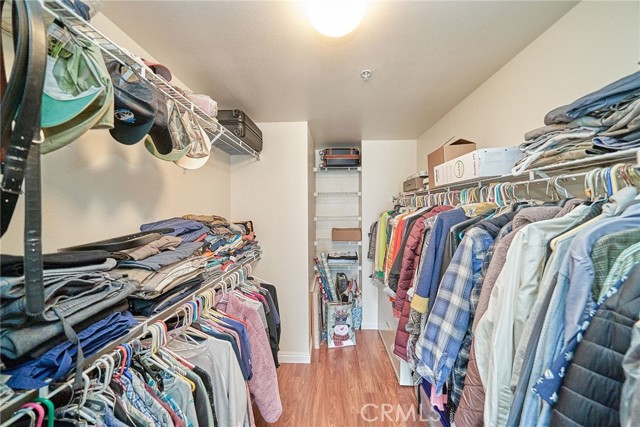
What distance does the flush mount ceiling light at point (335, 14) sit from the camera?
90 centimetres

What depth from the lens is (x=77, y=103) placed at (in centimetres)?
52

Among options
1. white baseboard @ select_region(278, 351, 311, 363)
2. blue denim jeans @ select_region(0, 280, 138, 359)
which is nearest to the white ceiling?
blue denim jeans @ select_region(0, 280, 138, 359)

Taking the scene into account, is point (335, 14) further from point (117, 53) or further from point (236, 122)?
point (236, 122)

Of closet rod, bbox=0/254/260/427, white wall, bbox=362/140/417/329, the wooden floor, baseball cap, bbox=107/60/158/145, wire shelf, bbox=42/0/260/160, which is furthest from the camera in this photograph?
white wall, bbox=362/140/417/329

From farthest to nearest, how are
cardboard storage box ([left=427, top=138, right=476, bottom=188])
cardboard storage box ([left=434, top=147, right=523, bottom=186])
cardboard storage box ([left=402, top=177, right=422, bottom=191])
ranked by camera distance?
1. cardboard storage box ([left=402, top=177, right=422, bottom=191])
2. cardboard storage box ([left=427, top=138, right=476, bottom=188])
3. cardboard storage box ([left=434, top=147, right=523, bottom=186])

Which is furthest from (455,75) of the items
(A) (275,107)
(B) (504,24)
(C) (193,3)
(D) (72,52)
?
(D) (72,52)

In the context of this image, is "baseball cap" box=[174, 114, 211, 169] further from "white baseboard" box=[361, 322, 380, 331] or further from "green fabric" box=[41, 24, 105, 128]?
"white baseboard" box=[361, 322, 380, 331]

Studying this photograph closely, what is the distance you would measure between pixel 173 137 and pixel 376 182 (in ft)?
8.04

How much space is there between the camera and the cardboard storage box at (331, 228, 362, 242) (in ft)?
9.52

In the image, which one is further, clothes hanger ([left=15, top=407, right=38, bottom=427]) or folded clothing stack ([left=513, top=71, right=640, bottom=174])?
folded clothing stack ([left=513, top=71, right=640, bottom=174])

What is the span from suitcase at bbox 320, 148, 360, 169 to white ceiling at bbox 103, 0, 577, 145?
919 mm

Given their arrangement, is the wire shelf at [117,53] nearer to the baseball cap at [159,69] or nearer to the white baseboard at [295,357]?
the baseball cap at [159,69]

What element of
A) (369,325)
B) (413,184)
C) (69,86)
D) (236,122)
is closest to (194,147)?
(69,86)

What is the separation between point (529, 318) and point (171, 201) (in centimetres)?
177
